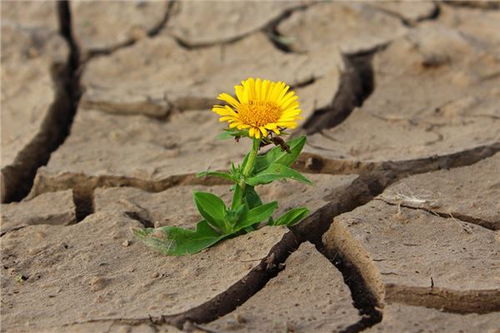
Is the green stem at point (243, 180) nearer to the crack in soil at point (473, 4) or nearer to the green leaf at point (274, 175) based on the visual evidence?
the green leaf at point (274, 175)

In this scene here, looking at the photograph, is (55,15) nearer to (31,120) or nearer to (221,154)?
(31,120)

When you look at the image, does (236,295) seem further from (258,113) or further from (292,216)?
(258,113)

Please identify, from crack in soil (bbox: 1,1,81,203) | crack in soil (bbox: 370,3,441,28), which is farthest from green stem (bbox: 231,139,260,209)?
crack in soil (bbox: 370,3,441,28)

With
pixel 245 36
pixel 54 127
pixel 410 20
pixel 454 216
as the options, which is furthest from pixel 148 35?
pixel 454 216

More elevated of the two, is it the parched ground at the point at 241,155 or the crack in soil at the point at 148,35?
the crack in soil at the point at 148,35

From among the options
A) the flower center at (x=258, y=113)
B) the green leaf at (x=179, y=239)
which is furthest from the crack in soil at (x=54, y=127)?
the flower center at (x=258, y=113)

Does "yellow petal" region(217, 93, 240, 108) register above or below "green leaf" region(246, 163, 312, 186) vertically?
above

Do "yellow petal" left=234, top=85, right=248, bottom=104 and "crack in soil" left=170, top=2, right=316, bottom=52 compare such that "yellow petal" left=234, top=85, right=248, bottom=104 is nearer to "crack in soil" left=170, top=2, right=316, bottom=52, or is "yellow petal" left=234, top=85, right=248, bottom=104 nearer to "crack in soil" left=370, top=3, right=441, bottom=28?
"crack in soil" left=170, top=2, right=316, bottom=52
